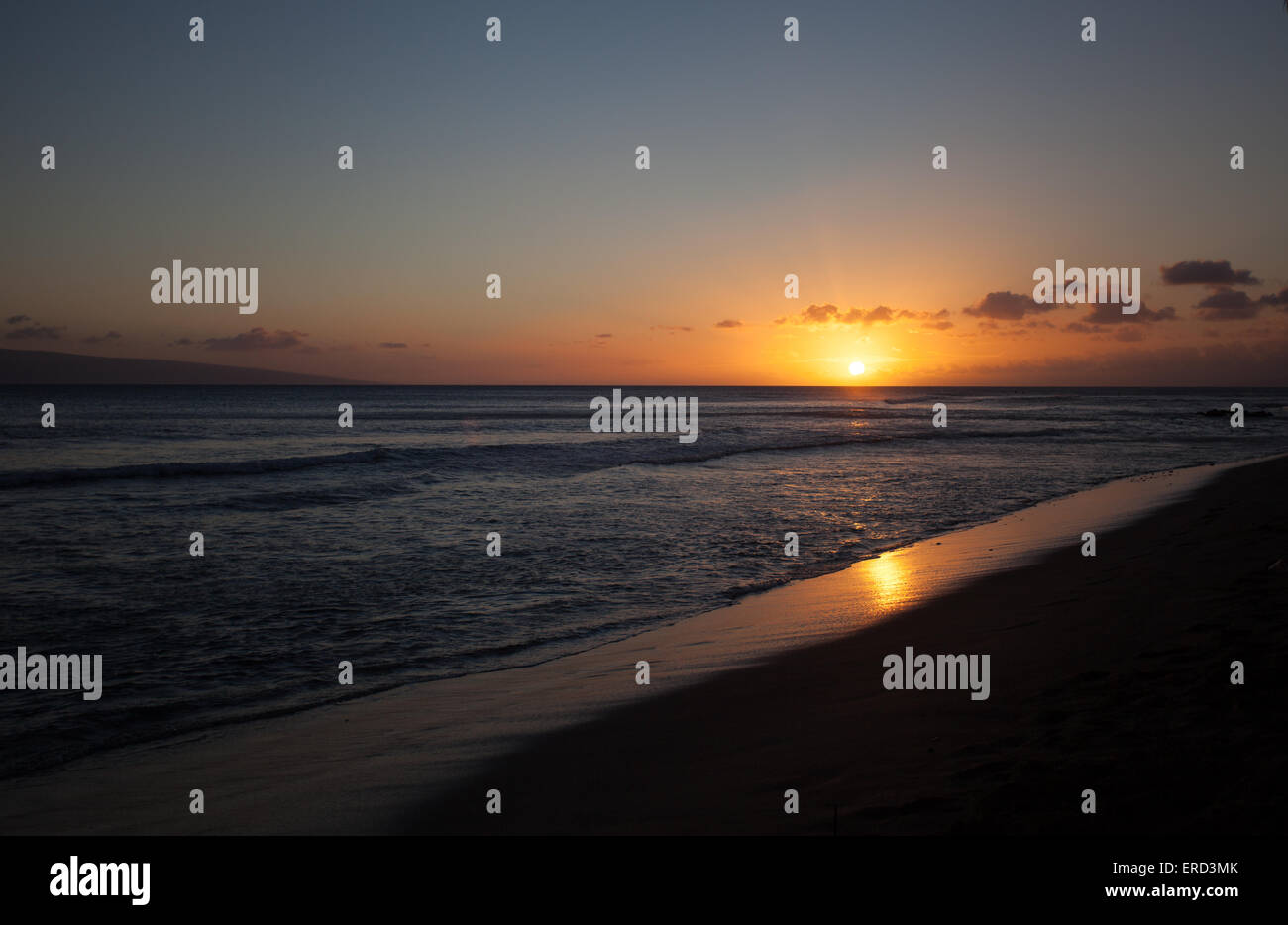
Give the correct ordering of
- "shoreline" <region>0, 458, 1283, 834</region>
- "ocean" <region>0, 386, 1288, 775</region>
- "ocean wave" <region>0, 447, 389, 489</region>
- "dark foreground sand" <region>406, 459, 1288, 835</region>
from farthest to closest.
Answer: "ocean wave" <region>0, 447, 389, 489</region>
"ocean" <region>0, 386, 1288, 775</region>
"shoreline" <region>0, 458, 1283, 834</region>
"dark foreground sand" <region>406, 459, 1288, 835</region>

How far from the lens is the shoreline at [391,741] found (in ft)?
16.6

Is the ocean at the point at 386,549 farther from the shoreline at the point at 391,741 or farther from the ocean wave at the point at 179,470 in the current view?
the shoreline at the point at 391,741

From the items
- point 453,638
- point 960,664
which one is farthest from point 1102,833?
point 453,638

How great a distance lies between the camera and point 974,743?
16.3ft

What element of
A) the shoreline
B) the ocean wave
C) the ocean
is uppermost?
the ocean wave

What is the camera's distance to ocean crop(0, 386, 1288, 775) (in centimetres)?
807

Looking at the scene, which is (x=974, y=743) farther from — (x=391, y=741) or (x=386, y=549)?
(x=386, y=549)

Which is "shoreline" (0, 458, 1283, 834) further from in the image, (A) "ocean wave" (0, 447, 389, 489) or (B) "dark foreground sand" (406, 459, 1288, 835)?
(A) "ocean wave" (0, 447, 389, 489)

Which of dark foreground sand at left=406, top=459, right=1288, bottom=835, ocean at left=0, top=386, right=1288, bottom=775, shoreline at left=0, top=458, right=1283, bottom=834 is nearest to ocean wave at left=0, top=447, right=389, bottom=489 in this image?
ocean at left=0, top=386, right=1288, bottom=775

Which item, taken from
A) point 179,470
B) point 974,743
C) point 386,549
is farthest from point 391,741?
point 179,470

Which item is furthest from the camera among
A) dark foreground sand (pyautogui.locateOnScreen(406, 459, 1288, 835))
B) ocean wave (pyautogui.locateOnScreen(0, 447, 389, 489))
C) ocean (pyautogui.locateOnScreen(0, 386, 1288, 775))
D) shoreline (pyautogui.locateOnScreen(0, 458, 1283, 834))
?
ocean wave (pyautogui.locateOnScreen(0, 447, 389, 489))

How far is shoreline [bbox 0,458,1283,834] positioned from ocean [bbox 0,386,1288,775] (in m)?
0.45
